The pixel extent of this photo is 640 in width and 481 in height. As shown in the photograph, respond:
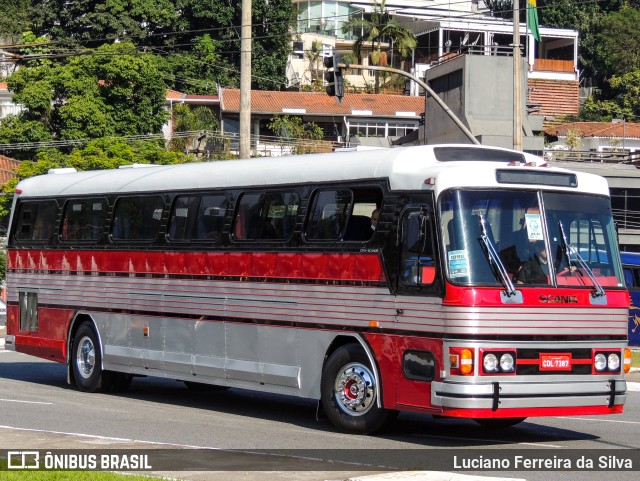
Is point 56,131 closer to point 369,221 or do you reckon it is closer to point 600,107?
point 600,107

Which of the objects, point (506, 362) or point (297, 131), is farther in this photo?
point (297, 131)

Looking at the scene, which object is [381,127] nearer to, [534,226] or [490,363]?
[534,226]

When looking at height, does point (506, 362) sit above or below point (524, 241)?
below

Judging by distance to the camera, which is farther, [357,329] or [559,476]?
[357,329]

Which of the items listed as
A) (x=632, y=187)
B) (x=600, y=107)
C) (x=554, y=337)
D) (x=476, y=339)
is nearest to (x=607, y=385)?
(x=554, y=337)

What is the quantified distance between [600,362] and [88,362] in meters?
9.41

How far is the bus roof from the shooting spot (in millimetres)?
13102

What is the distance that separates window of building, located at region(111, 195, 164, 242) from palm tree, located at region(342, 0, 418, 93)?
217 ft

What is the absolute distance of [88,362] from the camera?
63.8 ft

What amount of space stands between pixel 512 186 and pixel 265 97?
63363mm

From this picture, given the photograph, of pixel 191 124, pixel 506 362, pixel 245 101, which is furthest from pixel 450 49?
pixel 506 362

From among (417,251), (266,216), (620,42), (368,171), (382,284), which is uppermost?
(620,42)

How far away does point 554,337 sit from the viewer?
504 inches
